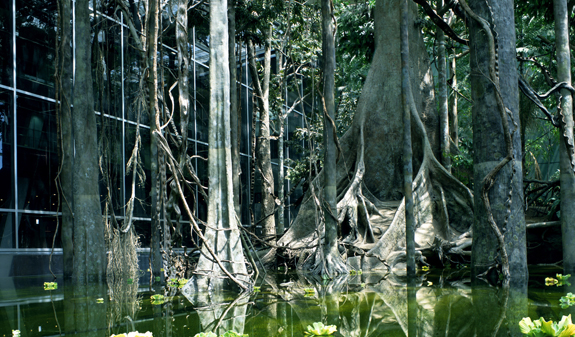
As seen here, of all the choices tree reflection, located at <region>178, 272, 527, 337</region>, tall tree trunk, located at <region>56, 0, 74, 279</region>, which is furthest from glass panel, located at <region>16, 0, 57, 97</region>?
tree reflection, located at <region>178, 272, 527, 337</region>

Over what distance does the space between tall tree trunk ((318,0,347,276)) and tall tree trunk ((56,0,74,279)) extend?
13.2ft

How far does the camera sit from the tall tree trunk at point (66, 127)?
7.95 metres

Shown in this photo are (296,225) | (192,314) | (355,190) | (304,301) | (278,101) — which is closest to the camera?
(192,314)

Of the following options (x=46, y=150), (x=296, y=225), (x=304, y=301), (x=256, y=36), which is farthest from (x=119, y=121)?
(x=304, y=301)

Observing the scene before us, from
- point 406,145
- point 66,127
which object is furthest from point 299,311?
point 66,127

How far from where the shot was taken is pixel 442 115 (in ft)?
39.4

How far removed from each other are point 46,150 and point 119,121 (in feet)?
7.50

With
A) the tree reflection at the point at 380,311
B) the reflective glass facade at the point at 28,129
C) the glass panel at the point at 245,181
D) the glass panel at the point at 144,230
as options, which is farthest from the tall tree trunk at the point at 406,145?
the glass panel at the point at 245,181

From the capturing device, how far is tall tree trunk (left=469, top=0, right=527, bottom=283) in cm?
511

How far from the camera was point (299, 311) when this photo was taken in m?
4.21

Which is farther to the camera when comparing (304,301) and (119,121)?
(119,121)

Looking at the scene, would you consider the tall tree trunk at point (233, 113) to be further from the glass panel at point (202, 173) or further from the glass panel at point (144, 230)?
the glass panel at point (202, 173)

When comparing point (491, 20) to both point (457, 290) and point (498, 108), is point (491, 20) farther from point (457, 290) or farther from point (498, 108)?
point (457, 290)

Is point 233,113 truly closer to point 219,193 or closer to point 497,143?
point 219,193
